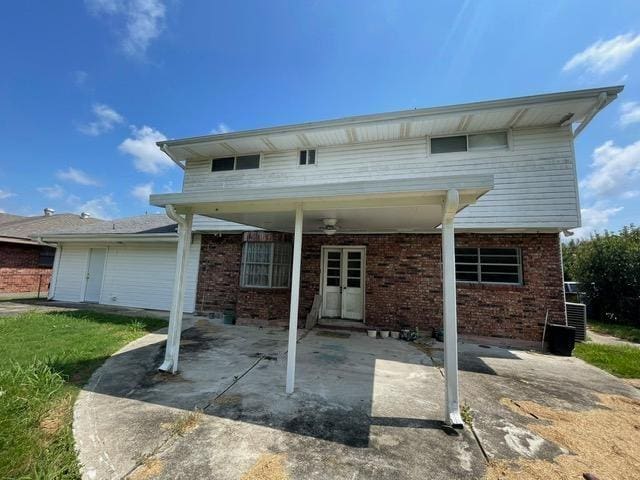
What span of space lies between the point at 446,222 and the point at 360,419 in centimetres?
263

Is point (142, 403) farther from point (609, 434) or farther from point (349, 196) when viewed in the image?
point (609, 434)

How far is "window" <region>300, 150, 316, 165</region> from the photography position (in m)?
8.70

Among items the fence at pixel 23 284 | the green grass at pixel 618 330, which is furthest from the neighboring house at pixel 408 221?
the fence at pixel 23 284

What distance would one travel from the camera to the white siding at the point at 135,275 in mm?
10234

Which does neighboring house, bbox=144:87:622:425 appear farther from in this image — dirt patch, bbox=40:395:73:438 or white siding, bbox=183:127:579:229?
dirt patch, bbox=40:395:73:438

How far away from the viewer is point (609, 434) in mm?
3115

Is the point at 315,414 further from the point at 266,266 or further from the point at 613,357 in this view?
the point at 613,357

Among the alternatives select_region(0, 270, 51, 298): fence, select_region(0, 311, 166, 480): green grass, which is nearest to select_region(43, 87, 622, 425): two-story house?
select_region(0, 311, 166, 480): green grass

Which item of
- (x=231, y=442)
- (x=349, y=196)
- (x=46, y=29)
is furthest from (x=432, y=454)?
(x=46, y=29)

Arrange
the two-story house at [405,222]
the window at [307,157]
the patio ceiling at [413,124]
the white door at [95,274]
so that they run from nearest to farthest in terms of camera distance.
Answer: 1. the patio ceiling at [413,124]
2. the two-story house at [405,222]
3. the window at [307,157]
4. the white door at [95,274]

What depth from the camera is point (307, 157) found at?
8.74m

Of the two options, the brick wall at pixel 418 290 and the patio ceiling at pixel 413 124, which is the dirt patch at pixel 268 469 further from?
the patio ceiling at pixel 413 124

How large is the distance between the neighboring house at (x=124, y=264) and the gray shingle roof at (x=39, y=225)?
8.59 ft

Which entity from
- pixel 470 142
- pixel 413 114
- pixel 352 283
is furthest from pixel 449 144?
pixel 352 283
